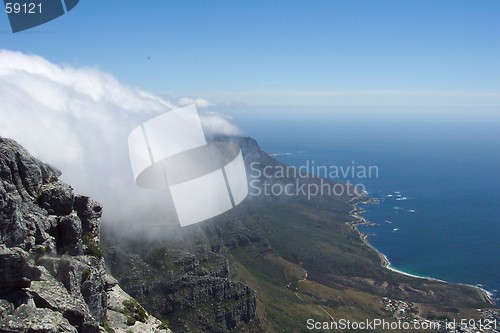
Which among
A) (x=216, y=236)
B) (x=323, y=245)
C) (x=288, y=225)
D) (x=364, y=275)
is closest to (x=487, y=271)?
(x=364, y=275)

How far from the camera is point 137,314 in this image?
29.1 m

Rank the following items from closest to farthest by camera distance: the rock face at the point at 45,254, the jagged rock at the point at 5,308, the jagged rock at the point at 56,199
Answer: the jagged rock at the point at 5,308 < the rock face at the point at 45,254 < the jagged rock at the point at 56,199

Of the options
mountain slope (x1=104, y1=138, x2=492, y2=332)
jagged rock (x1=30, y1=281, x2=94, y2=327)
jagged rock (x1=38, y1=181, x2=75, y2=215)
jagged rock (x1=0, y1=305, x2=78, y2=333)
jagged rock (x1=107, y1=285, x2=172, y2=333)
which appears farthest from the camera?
mountain slope (x1=104, y1=138, x2=492, y2=332)

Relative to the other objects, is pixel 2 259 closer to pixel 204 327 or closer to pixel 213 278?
pixel 204 327

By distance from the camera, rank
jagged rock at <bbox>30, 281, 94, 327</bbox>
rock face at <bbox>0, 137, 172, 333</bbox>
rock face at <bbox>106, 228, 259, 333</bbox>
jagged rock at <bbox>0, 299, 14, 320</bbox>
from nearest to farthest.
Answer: jagged rock at <bbox>0, 299, 14, 320</bbox>
rock face at <bbox>0, 137, 172, 333</bbox>
jagged rock at <bbox>30, 281, 94, 327</bbox>
rock face at <bbox>106, 228, 259, 333</bbox>

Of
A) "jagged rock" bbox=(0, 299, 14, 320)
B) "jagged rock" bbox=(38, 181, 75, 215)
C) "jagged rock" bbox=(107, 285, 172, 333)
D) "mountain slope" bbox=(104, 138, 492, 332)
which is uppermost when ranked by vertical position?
"jagged rock" bbox=(38, 181, 75, 215)

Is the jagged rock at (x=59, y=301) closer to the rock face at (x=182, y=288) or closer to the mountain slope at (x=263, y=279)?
the rock face at (x=182, y=288)

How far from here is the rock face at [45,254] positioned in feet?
53.7

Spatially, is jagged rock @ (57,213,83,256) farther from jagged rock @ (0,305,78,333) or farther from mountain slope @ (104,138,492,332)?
mountain slope @ (104,138,492,332)

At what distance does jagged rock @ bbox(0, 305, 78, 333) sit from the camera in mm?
14930

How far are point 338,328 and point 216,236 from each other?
4368 centimetres

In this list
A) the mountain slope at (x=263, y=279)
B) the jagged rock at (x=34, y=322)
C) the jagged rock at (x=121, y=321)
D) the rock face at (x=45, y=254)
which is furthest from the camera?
the mountain slope at (x=263, y=279)

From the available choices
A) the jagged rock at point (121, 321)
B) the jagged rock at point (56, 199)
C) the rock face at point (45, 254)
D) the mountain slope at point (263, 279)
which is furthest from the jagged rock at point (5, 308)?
the mountain slope at point (263, 279)

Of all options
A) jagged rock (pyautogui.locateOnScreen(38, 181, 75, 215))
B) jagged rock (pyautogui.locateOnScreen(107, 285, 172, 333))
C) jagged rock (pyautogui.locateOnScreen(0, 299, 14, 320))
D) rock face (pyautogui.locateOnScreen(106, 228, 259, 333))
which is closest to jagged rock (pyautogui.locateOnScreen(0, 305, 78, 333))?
jagged rock (pyautogui.locateOnScreen(0, 299, 14, 320))
